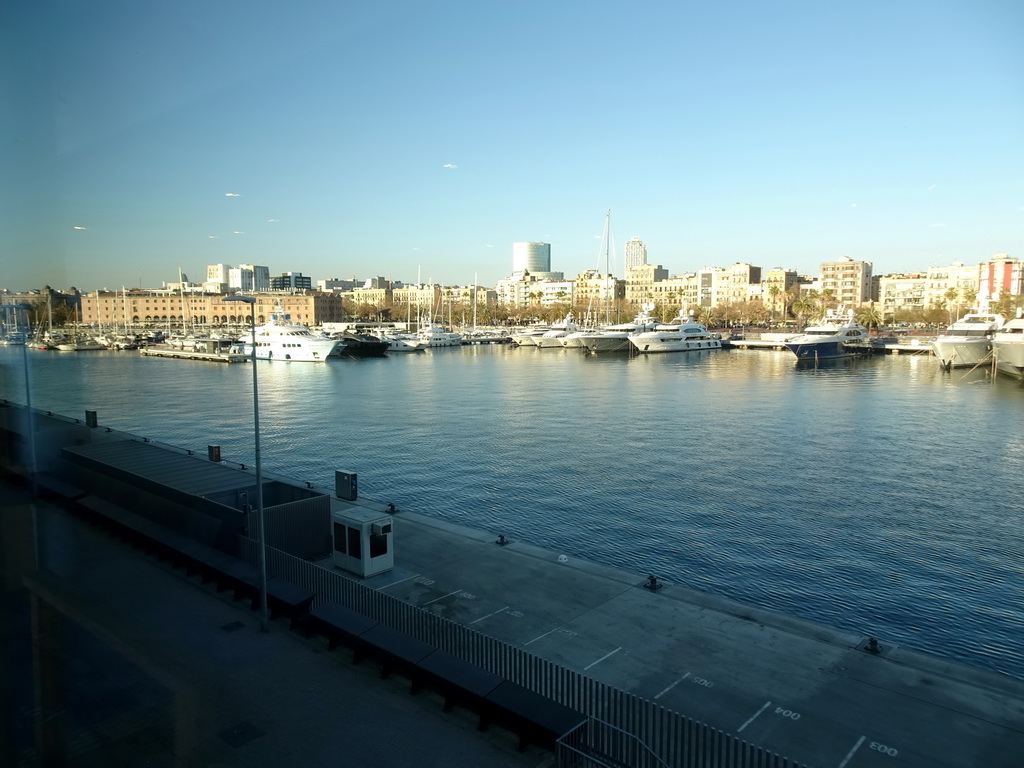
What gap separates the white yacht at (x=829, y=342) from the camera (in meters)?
80.8

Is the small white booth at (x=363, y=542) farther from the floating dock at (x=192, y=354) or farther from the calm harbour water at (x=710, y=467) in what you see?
the floating dock at (x=192, y=354)

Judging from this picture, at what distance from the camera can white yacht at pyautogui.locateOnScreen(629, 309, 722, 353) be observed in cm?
9394

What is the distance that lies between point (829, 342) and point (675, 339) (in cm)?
2016

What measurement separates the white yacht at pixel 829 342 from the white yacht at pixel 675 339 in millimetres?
14173

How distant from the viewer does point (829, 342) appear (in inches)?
3285

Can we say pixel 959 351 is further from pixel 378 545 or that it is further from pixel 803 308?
pixel 378 545

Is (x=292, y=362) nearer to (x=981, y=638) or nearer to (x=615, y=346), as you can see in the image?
(x=615, y=346)

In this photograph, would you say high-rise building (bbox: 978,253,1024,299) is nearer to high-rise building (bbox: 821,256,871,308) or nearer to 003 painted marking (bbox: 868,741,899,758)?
high-rise building (bbox: 821,256,871,308)

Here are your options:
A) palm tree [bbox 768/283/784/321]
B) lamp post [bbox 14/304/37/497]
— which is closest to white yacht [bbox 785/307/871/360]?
palm tree [bbox 768/283/784/321]

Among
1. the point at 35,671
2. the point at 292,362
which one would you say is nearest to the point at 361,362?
the point at 292,362

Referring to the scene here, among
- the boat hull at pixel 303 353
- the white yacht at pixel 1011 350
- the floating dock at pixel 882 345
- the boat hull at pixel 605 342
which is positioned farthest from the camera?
the boat hull at pixel 605 342

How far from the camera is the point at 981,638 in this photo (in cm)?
1246

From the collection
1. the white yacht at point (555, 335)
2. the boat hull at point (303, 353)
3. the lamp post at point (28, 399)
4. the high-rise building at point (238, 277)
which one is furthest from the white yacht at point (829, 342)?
the lamp post at point (28, 399)

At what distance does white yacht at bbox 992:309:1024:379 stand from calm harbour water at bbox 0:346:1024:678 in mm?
1846
